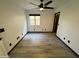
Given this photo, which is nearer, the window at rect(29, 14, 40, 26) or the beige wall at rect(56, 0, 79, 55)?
the beige wall at rect(56, 0, 79, 55)

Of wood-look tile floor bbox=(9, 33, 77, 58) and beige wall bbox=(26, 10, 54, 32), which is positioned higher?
beige wall bbox=(26, 10, 54, 32)

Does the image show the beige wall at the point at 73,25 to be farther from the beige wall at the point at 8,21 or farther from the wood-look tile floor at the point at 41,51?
the beige wall at the point at 8,21

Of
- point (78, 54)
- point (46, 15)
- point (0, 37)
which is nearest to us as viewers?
point (0, 37)

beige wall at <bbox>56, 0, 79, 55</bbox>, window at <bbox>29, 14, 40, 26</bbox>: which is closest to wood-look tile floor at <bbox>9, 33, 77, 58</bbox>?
beige wall at <bbox>56, 0, 79, 55</bbox>

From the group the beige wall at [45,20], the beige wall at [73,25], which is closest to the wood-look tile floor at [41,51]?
the beige wall at [73,25]

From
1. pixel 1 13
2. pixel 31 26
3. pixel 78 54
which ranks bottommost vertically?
pixel 78 54

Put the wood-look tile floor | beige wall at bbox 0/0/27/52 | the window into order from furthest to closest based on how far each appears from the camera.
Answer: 1. the window
2. the wood-look tile floor
3. beige wall at bbox 0/0/27/52

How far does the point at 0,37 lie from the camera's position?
9.21ft

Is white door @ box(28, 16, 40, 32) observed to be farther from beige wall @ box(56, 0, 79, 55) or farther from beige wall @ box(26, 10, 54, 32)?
beige wall @ box(56, 0, 79, 55)

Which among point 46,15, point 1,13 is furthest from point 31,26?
point 1,13

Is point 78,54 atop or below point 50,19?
below

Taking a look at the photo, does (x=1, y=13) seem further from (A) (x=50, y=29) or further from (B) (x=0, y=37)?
(A) (x=50, y=29)

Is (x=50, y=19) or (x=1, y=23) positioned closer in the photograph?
(x=1, y=23)

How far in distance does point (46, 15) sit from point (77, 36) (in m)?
5.11
